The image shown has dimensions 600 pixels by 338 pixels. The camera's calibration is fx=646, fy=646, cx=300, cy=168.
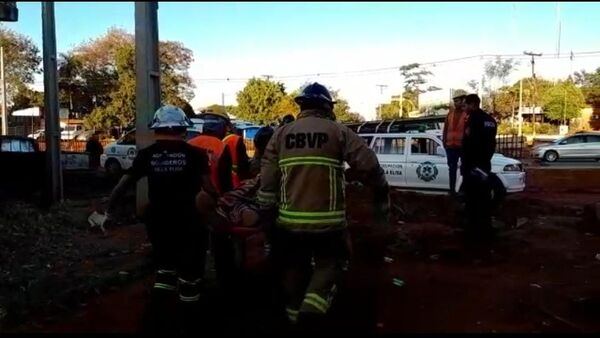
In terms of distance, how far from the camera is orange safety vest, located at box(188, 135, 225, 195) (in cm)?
574

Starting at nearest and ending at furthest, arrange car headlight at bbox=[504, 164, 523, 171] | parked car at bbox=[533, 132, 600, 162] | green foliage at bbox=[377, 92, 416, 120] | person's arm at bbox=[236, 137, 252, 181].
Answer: person's arm at bbox=[236, 137, 252, 181] → car headlight at bbox=[504, 164, 523, 171] → parked car at bbox=[533, 132, 600, 162] → green foliage at bbox=[377, 92, 416, 120]

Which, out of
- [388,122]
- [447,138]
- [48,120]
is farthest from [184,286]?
[388,122]

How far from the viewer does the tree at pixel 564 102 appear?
1868 inches

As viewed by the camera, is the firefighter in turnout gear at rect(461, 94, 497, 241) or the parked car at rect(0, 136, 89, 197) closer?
the firefighter in turnout gear at rect(461, 94, 497, 241)

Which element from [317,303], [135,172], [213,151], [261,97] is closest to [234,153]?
[213,151]

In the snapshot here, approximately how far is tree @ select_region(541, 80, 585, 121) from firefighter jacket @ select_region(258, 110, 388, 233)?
46196mm

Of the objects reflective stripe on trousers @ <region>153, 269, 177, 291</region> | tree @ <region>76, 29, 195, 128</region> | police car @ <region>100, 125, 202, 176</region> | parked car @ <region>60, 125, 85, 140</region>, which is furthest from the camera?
parked car @ <region>60, 125, 85, 140</region>

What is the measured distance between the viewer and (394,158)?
14992 millimetres

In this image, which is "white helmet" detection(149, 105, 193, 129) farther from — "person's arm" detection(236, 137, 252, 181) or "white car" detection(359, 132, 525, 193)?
"white car" detection(359, 132, 525, 193)

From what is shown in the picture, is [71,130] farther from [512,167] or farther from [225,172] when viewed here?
[225,172]

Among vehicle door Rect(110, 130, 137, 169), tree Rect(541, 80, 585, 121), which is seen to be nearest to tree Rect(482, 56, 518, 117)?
tree Rect(541, 80, 585, 121)

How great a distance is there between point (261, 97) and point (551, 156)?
88.5 ft

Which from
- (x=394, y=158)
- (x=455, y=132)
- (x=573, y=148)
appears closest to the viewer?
(x=455, y=132)

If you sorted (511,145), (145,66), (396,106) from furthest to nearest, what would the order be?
(396,106) < (511,145) < (145,66)
